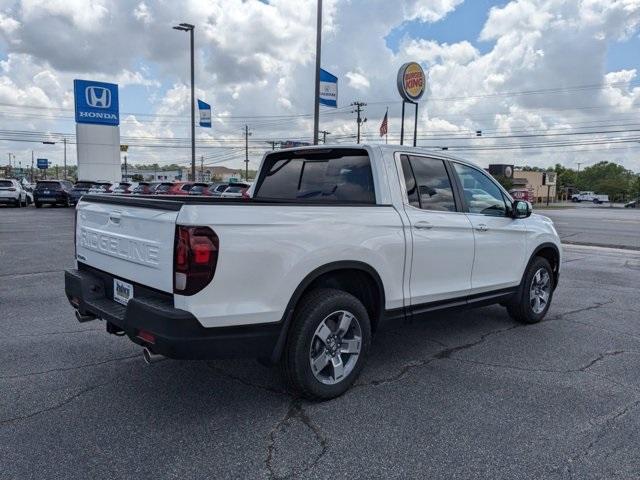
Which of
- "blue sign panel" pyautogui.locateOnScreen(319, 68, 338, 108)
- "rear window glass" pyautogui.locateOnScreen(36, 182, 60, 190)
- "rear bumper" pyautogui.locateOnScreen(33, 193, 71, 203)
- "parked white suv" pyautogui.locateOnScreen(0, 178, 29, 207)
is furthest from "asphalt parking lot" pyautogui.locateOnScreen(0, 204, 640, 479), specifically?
"parked white suv" pyautogui.locateOnScreen(0, 178, 29, 207)

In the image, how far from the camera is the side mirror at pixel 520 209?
17.4 feet

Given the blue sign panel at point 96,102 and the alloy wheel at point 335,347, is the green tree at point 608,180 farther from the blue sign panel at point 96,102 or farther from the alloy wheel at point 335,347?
the alloy wheel at point 335,347

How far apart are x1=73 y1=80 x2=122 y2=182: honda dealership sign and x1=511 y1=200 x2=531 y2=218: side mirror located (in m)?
40.9

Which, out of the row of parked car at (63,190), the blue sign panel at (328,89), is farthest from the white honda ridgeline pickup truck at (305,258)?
the row of parked car at (63,190)

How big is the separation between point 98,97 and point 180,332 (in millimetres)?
42468

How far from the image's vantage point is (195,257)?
2.97m

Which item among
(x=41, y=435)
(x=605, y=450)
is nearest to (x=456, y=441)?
(x=605, y=450)

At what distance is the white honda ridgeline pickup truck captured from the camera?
3049mm

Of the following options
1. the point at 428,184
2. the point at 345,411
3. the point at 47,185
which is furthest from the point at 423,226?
the point at 47,185

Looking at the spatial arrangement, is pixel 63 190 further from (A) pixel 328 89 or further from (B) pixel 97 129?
(A) pixel 328 89

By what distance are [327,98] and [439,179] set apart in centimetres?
1396

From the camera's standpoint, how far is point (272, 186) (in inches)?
197

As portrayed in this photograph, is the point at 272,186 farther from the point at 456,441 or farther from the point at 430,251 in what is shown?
the point at 456,441

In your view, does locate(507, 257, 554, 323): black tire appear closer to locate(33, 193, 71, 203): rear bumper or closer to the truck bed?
the truck bed
